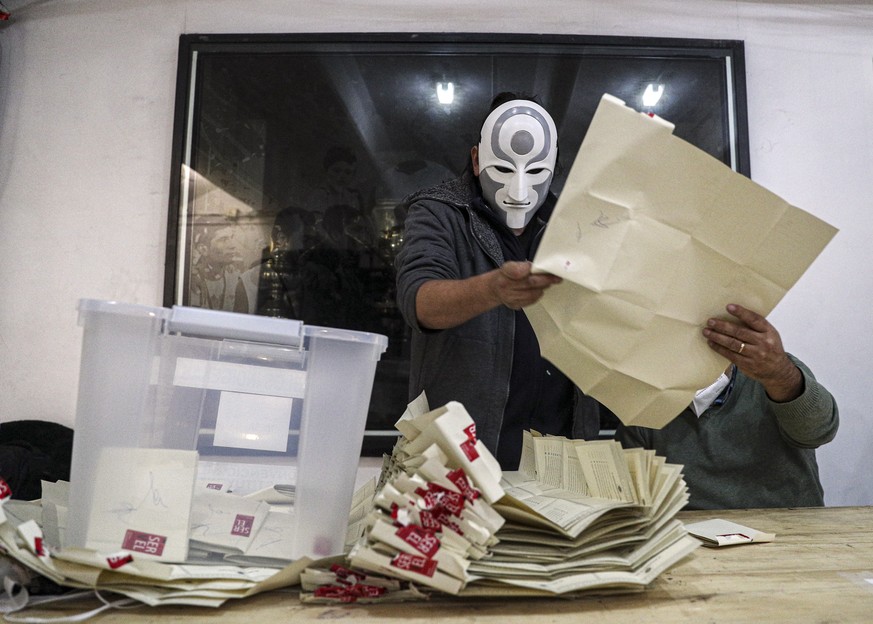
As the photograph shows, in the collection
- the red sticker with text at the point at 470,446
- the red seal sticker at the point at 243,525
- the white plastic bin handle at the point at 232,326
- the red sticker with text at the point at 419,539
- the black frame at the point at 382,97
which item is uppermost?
the black frame at the point at 382,97

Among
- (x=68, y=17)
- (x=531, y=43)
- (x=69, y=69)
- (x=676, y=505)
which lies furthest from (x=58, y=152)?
(x=676, y=505)

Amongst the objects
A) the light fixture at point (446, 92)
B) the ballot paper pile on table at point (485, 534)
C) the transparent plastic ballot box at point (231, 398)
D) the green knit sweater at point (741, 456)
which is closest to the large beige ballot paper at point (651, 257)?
the ballot paper pile on table at point (485, 534)

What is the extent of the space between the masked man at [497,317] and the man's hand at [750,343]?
1.08 feet

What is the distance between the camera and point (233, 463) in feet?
2.26

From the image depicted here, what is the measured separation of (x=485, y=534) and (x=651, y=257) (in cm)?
34

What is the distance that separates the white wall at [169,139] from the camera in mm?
1942

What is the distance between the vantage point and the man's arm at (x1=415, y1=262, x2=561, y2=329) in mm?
721

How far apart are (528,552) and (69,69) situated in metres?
2.10

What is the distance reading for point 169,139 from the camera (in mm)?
1984

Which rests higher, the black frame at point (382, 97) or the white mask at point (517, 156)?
the black frame at point (382, 97)

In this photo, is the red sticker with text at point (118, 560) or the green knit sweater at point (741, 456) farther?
the green knit sweater at point (741, 456)

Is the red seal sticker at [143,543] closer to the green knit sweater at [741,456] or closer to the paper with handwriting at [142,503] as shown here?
the paper with handwriting at [142,503]

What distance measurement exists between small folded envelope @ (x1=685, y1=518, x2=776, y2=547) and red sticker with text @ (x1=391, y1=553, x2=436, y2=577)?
44cm

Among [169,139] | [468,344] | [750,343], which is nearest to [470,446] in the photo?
[750,343]
